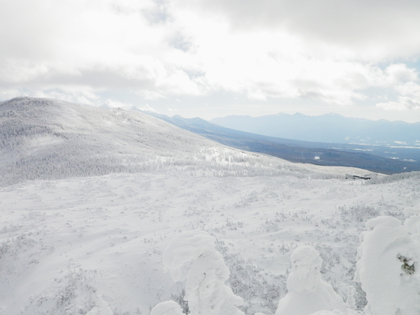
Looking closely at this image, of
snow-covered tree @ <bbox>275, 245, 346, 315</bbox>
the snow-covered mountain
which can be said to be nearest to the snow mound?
the snow-covered mountain

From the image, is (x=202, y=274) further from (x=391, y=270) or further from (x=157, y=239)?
(x=157, y=239)

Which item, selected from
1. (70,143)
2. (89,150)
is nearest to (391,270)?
(89,150)

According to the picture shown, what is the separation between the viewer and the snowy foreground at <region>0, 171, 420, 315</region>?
→ 24.2 ft

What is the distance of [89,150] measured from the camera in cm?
5619

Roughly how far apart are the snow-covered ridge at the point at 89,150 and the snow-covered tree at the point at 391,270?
28.2 meters

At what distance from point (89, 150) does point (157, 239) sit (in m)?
54.4

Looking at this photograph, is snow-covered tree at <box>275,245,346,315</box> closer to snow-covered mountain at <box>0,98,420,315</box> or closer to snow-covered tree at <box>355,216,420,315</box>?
snow-covered mountain at <box>0,98,420,315</box>

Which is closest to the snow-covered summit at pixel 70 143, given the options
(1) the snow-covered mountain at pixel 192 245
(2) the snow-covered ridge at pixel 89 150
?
(2) the snow-covered ridge at pixel 89 150

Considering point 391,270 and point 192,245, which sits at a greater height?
point 391,270

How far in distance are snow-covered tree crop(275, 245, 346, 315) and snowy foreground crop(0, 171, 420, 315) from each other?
1.43m

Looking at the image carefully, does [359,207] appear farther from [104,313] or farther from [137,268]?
[104,313]

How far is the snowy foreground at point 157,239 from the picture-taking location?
7387 mm

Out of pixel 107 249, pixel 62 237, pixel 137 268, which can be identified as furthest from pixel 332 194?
pixel 62 237

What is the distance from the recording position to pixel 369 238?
2881 mm
